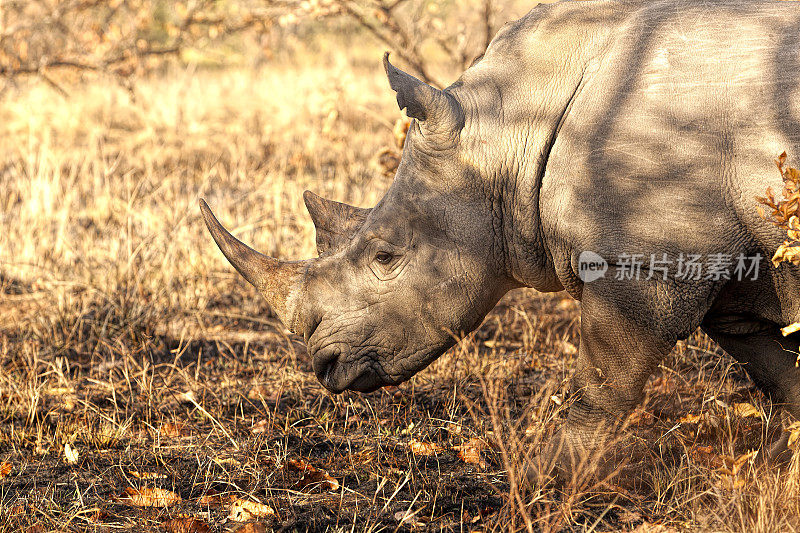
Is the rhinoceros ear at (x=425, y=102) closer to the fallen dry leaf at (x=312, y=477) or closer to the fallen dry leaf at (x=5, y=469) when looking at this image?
the fallen dry leaf at (x=312, y=477)

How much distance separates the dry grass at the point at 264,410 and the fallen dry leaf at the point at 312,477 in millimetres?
12

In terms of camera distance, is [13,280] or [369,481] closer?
[369,481]

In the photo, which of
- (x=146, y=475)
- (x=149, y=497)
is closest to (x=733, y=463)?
(x=149, y=497)

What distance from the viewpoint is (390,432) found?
4188 mm

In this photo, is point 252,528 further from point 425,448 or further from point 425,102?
point 425,102

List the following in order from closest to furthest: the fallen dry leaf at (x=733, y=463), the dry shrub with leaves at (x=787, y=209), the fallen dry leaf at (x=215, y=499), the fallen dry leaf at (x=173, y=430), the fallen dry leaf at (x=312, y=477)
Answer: the dry shrub with leaves at (x=787, y=209)
the fallen dry leaf at (x=733, y=463)
the fallen dry leaf at (x=215, y=499)
the fallen dry leaf at (x=312, y=477)
the fallen dry leaf at (x=173, y=430)

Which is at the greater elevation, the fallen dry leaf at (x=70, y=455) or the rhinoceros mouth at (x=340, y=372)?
the rhinoceros mouth at (x=340, y=372)

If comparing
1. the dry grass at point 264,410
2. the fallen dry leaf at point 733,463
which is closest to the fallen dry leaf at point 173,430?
the dry grass at point 264,410

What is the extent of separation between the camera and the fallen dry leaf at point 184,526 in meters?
3.32

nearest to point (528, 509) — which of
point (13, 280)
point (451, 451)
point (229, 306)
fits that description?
point (451, 451)

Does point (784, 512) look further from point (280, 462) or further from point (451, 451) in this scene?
point (280, 462)

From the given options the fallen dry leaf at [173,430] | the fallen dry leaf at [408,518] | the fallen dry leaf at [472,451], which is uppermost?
the fallen dry leaf at [408,518]

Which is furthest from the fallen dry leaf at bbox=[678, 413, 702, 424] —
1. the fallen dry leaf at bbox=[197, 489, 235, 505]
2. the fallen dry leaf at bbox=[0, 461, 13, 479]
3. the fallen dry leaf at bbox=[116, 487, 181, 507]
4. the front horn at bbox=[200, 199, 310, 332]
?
the fallen dry leaf at bbox=[0, 461, 13, 479]

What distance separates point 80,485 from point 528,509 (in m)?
1.79
